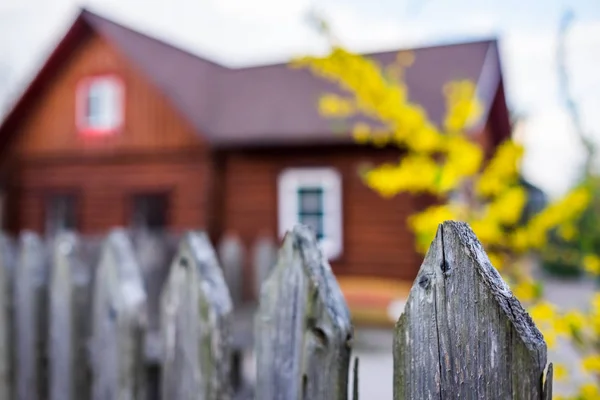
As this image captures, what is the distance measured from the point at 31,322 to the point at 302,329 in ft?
4.60

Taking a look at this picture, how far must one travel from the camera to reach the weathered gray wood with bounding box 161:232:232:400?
1419mm

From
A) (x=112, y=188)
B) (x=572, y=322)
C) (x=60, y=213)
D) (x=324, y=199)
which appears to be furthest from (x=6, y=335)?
(x=60, y=213)

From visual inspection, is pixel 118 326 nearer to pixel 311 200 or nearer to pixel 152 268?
pixel 152 268

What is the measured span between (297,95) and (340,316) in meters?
9.59

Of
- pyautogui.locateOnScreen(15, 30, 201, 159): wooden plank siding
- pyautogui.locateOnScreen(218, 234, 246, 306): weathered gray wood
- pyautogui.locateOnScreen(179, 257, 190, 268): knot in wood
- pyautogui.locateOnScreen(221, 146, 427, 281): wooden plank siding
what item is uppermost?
pyautogui.locateOnScreen(15, 30, 201, 159): wooden plank siding

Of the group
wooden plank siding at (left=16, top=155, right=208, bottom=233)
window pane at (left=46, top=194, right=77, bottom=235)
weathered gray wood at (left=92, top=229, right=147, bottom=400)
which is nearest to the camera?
weathered gray wood at (left=92, top=229, right=147, bottom=400)

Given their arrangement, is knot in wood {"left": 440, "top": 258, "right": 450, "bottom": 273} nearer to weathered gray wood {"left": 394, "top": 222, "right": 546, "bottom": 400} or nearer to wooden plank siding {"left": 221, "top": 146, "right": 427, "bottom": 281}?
weathered gray wood {"left": 394, "top": 222, "right": 546, "bottom": 400}

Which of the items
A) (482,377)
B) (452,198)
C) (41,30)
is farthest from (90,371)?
(41,30)

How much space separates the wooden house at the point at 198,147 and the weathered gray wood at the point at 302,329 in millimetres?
7769

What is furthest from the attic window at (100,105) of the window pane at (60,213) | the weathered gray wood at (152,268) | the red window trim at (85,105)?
the weathered gray wood at (152,268)

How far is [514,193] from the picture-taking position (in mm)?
3443

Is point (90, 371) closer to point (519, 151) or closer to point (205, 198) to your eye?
→ point (519, 151)

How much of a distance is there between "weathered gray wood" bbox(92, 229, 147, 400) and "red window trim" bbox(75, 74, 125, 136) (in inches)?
390

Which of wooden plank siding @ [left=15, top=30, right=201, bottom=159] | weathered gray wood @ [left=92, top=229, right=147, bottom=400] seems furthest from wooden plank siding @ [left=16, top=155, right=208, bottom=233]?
weathered gray wood @ [left=92, top=229, right=147, bottom=400]
